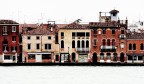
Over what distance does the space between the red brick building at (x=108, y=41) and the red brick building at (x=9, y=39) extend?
40.7ft

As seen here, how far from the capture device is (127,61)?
377 ft

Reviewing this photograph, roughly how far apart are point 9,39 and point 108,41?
1627cm

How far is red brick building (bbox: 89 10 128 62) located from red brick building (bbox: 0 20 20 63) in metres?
12.4

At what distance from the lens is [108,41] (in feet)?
378

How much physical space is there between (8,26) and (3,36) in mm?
1843

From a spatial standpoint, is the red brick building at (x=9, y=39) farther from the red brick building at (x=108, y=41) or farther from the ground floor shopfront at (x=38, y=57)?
the red brick building at (x=108, y=41)

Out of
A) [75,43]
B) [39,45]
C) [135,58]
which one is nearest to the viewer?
A: [135,58]

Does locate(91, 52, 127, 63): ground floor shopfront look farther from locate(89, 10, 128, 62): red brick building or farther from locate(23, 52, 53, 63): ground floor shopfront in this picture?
locate(23, 52, 53, 63): ground floor shopfront

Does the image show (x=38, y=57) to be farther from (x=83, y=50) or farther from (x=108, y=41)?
(x=108, y=41)

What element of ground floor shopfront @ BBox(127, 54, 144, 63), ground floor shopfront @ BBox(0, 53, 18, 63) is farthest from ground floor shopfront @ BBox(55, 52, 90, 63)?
ground floor shopfront @ BBox(0, 53, 18, 63)

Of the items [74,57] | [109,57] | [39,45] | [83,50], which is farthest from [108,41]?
[39,45]

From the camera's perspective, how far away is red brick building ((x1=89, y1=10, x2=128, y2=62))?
377 feet
